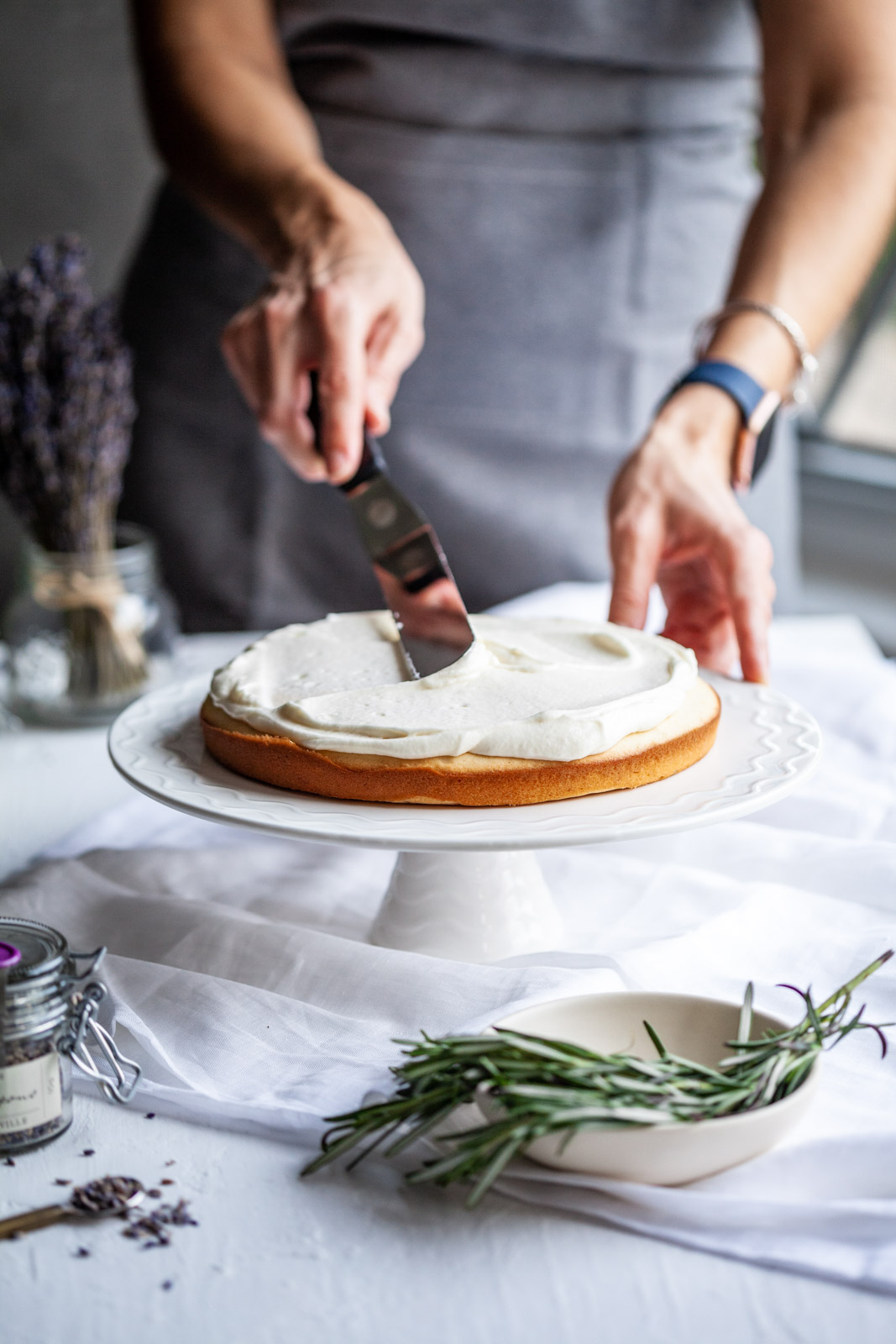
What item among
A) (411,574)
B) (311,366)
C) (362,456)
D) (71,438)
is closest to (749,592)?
(411,574)

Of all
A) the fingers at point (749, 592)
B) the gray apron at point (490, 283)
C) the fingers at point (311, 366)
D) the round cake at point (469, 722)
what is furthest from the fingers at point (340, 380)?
the gray apron at point (490, 283)

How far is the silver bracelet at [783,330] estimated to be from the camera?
141cm

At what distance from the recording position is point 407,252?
5.92ft

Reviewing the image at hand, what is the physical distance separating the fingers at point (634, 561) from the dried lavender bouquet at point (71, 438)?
0.62 m

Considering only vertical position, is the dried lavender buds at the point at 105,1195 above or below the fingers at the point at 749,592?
below

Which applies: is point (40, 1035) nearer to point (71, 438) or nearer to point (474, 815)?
point (474, 815)

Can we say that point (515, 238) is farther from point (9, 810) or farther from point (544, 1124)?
point (544, 1124)

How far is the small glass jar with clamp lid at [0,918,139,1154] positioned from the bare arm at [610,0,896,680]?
648mm

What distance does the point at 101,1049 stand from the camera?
0.78 meters

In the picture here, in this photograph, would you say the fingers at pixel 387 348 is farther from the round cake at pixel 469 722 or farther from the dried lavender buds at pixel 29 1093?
the dried lavender buds at pixel 29 1093

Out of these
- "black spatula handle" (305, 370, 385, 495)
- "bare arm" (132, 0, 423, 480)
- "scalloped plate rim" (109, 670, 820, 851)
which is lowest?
"scalloped plate rim" (109, 670, 820, 851)

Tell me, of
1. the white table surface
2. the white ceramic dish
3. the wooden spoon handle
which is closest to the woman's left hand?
the white ceramic dish

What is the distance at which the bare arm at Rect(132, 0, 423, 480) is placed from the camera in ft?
4.26

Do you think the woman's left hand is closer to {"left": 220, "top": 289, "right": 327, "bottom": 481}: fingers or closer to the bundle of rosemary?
{"left": 220, "top": 289, "right": 327, "bottom": 481}: fingers
